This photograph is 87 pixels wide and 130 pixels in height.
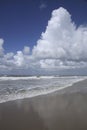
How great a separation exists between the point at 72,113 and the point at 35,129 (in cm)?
212

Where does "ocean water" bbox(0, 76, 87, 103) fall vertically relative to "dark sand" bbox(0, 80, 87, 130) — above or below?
above

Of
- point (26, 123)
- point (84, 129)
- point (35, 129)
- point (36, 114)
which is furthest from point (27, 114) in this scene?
point (84, 129)

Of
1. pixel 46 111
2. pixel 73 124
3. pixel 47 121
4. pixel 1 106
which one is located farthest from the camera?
pixel 1 106

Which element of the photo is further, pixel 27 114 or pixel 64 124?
pixel 27 114

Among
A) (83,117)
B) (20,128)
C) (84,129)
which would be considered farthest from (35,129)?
(83,117)

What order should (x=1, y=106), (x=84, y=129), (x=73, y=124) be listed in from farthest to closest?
(x=1, y=106) → (x=73, y=124) → (x=84, y=129)

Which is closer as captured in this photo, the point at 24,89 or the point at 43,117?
the point at 43,117

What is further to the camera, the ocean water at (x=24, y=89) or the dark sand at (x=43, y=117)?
the ocean water at (x=24, y=89)

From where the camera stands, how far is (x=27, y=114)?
843cm

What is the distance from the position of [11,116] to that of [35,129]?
1828 mm

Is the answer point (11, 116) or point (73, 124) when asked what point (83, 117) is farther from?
point (11, 116)

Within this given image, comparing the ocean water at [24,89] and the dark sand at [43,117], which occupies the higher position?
the ocean water at [24,89]

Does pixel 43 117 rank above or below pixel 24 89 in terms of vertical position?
below

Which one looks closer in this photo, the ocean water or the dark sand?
the dark sand
